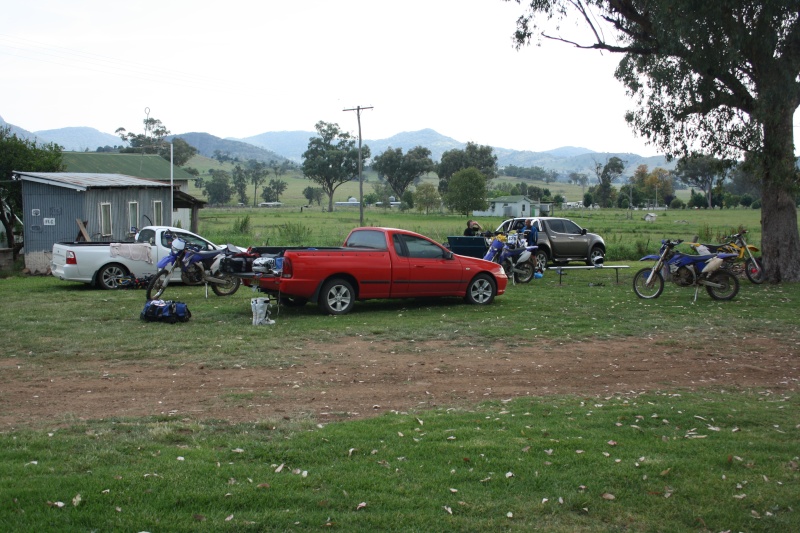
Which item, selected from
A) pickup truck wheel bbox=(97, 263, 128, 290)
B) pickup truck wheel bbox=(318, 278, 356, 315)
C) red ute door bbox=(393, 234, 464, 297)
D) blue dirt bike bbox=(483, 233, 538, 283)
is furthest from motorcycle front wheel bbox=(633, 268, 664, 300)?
pickup truck wheel bbox=(97, 263, 128, 290)

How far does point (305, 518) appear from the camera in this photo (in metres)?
4.29

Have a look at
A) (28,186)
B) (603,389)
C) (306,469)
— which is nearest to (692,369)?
(603,389)

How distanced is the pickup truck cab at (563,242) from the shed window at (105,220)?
12510mm

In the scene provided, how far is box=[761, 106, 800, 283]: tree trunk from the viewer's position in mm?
18219

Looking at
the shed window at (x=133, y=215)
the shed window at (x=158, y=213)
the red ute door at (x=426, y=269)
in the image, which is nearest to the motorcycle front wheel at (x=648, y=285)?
the red ute door at (x=426, y=269)

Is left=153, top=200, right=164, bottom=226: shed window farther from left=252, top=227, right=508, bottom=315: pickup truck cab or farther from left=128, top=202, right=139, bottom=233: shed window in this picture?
left=252, top=227, right=508, bottom=315: pickup truck cab

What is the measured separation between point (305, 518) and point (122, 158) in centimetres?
4687

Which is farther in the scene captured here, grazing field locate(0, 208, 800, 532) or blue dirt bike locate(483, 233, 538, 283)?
blue dirt bike locate(483, 233, 538, 283)

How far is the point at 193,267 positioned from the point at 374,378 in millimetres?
8373

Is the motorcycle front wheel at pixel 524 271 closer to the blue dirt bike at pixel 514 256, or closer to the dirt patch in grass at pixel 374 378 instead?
the blue dirt bike at pixel 514 256

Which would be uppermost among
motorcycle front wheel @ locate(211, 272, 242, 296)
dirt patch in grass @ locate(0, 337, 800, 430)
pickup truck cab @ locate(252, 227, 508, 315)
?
pickup truck cab @ locate(252, 227, 508, 315)

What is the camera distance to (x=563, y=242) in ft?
82.6

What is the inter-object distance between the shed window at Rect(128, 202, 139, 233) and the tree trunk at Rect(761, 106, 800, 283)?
60.6 feet

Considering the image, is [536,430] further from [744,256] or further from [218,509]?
[744,256]
